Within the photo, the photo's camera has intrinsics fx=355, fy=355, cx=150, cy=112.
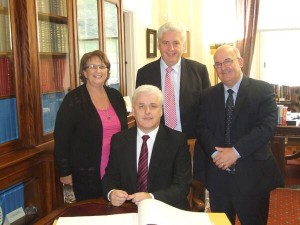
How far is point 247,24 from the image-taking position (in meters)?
5.84

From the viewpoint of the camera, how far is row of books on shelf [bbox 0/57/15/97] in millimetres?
2293

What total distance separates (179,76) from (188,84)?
87 millimetres

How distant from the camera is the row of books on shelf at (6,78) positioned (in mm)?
2293

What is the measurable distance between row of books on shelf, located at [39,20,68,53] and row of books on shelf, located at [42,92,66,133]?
351mm

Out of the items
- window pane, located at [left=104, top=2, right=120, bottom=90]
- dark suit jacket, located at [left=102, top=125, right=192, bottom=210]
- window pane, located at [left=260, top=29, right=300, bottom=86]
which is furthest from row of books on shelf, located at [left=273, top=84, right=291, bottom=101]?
dark suit jacket, located at [left=102, top=125, right=192, bottom=210]

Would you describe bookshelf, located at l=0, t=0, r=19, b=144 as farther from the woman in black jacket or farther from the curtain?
the curtain

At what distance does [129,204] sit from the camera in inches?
59.0

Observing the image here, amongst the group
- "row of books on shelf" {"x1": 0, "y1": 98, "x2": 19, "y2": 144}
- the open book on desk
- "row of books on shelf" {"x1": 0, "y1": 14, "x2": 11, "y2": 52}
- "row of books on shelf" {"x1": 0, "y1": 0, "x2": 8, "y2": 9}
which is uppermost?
"row of books on shelf" {"x1": 0, "y1": 0, "x2": 8, "y2": 9}

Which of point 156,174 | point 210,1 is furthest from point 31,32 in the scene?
point 210,1

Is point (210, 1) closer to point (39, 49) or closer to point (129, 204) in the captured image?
point (39, 49)

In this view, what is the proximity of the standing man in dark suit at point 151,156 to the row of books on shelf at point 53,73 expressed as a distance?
3.56ft

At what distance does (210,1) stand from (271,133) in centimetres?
446

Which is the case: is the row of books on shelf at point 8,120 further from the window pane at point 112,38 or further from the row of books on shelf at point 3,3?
the window pane at point 112,38

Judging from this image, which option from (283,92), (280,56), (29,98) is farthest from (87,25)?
(280,56)
